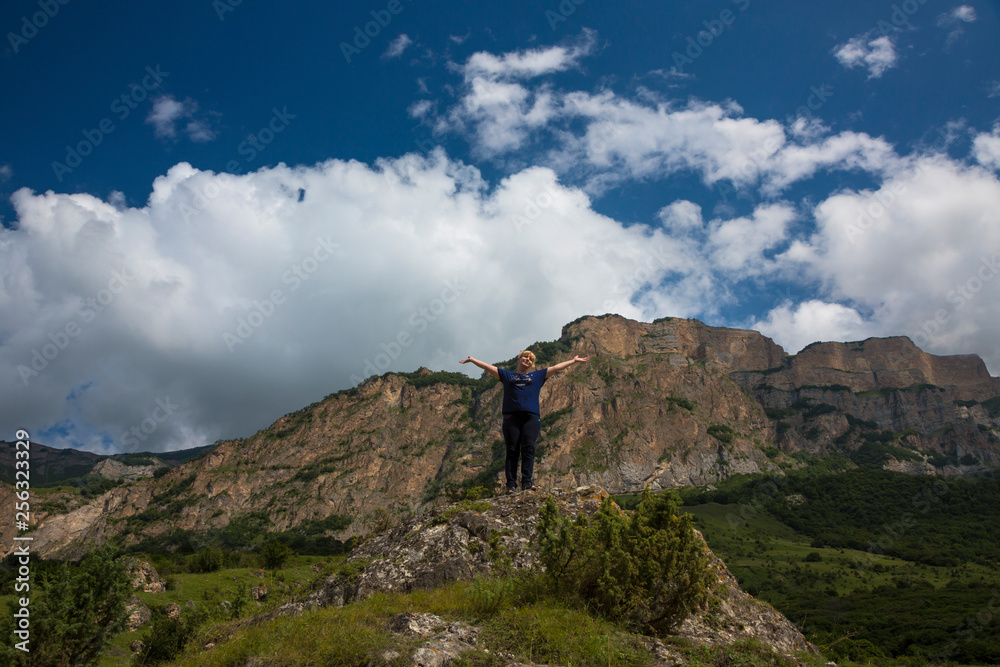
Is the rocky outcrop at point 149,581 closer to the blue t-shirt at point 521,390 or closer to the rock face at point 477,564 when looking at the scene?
the rock face at point 477,564

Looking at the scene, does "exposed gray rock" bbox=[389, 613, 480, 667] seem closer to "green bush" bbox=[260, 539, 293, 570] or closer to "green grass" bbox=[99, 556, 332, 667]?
"green grass" bbox=[99, 556, 332, 667]

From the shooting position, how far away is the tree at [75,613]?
28.6 feet

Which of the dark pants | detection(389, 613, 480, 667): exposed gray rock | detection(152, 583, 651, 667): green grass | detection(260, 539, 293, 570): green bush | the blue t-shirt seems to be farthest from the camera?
detection(260, 539, 293, 570): green bush

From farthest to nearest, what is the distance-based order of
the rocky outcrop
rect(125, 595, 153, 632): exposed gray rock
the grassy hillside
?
the grassy hillside < the rocky outcrop < rect(125, 595, 153, 632): exposed gray rock

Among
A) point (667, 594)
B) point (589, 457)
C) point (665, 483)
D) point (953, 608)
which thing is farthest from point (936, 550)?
point (667, 594)

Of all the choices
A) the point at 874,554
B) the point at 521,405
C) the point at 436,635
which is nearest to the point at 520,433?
the point at 521,405

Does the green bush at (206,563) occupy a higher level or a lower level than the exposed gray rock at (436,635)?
lower

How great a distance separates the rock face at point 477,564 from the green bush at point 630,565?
2.20 ft

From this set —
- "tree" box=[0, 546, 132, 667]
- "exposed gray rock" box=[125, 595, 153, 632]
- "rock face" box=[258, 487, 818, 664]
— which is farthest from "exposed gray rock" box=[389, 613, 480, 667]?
"exposed gray rock" box=[125, 595, 153, 632]

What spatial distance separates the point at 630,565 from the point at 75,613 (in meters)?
9.85

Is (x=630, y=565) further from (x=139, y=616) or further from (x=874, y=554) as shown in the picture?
(x=874, y=554)

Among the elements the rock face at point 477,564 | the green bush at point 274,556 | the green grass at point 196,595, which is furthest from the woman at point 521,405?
the green bush at point 274,556

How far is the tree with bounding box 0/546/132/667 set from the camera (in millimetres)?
8727

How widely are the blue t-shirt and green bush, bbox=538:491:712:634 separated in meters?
3.18
